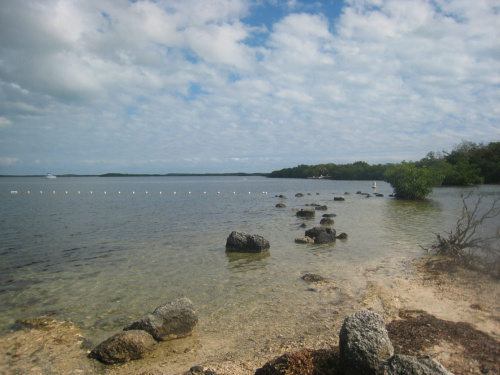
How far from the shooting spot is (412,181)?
157 feet

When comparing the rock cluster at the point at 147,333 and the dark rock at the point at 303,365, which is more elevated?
the dark rock at the point at 303,365

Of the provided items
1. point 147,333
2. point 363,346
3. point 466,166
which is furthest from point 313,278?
point 466,166

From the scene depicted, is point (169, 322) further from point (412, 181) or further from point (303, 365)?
point (412, 181)

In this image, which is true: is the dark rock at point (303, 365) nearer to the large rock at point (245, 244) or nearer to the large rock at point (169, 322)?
the large rock at point (169, 322)

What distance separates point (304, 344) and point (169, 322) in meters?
3.10

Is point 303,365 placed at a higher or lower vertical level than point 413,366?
lower

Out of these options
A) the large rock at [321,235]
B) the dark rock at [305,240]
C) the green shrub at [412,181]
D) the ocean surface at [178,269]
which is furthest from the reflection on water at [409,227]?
the green shrub at [412,181]

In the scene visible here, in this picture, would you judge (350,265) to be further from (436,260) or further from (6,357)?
(6,357)

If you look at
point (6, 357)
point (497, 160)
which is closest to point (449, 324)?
point (6, 357)

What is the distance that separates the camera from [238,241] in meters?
16.9

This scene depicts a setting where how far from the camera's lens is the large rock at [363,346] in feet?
17.0

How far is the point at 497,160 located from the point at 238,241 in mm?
87017

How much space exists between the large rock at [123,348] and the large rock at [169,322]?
0.48 m

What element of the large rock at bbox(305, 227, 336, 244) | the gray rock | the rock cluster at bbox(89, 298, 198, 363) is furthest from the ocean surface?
the gray rock
